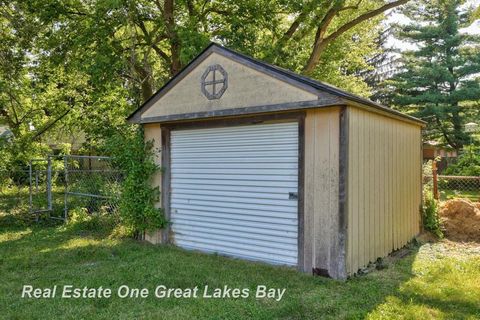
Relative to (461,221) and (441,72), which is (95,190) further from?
(441,72)

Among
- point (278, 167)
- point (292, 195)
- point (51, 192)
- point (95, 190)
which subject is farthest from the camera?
point (95, 190)

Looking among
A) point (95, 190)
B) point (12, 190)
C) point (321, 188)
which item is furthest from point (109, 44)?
point (321, 188)

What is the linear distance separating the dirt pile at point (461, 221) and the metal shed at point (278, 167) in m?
1.01

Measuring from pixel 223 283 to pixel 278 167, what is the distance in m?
1.71

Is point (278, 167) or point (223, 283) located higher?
point (278, 167)

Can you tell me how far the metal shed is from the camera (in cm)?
485

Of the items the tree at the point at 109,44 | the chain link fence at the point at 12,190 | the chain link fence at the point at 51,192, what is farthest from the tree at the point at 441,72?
the chain link fence at the point at 12,190

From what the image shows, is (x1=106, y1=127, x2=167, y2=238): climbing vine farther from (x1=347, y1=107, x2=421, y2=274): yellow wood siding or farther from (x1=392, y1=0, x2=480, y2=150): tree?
(x1=392, y1=0, x2=480, y2=150): tree

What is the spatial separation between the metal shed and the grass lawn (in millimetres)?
369

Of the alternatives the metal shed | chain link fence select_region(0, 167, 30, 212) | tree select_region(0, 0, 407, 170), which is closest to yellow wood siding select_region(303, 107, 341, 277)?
the metal shed

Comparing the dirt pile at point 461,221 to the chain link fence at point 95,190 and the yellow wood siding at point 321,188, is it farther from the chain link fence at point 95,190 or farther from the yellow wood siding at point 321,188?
the chain link fence at point 95,190

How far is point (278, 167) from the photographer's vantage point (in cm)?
539

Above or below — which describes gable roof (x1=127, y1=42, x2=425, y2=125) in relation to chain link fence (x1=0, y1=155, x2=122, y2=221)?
above

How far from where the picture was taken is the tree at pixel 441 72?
19812 millimetres
